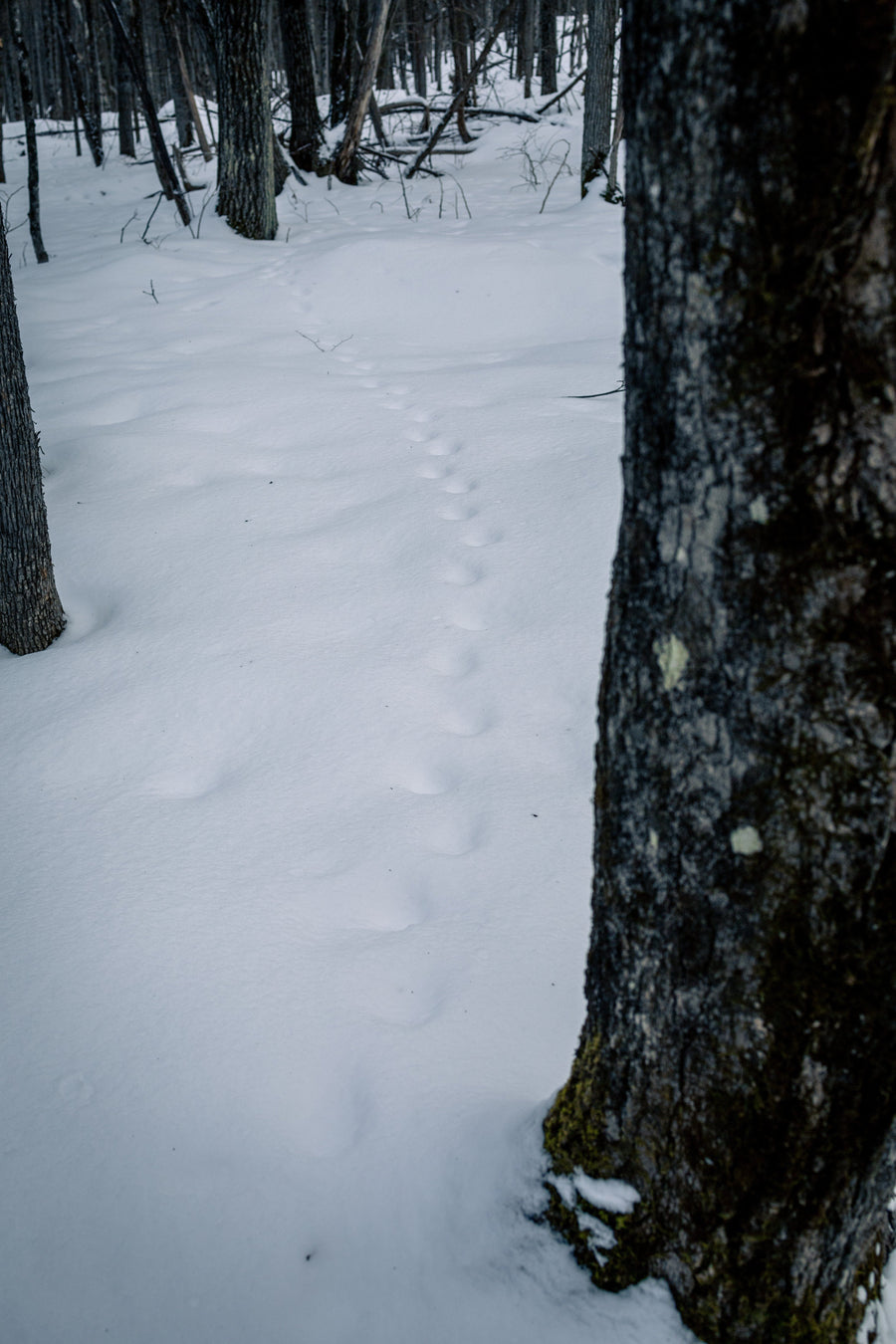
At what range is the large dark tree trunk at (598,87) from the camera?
19.1 feet

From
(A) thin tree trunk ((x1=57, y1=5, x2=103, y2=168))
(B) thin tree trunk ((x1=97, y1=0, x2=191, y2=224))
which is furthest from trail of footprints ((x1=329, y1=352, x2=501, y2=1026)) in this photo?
(A) thin tree trunk ((x1=57, y1=5, x2=103, y2=168))

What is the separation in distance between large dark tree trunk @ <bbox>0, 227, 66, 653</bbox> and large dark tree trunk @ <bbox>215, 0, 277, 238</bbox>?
14.9 ft

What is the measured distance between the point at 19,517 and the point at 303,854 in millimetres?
1236

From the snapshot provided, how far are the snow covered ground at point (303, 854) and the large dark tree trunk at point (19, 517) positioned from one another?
0.10 meters

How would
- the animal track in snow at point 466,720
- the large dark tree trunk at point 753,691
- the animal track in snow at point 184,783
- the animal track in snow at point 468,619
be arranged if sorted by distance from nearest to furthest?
the large dark tree trunk at point 753,691 → the animal track in snow at point 184,783 → the animal track in snow at point 466,720 → the animal track in snow at point 468,619

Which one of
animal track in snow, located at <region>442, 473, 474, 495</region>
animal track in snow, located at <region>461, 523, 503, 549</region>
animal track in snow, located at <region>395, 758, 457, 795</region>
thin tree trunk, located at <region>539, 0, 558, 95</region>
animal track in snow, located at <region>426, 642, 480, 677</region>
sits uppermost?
thin tree trunk, located at <region>539, 0, 558, 95</region>

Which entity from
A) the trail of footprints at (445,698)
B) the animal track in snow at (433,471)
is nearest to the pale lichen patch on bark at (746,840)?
the trail of footprints at (445,698)

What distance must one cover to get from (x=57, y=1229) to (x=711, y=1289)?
782mm

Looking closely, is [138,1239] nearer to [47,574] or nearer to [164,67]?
[47,574]

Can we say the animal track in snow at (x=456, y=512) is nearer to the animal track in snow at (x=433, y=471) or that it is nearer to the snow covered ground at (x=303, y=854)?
the snow covered ground at (x=303, y=854)

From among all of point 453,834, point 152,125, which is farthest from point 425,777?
point 152,125

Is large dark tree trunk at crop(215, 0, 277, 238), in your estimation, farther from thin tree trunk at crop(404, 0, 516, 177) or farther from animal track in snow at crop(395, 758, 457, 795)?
animal track in snow at crop(395, 758, 457, 795)

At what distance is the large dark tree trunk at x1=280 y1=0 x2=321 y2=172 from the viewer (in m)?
7.68

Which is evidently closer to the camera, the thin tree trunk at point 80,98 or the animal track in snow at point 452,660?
the animal track in snow at point 452,660
